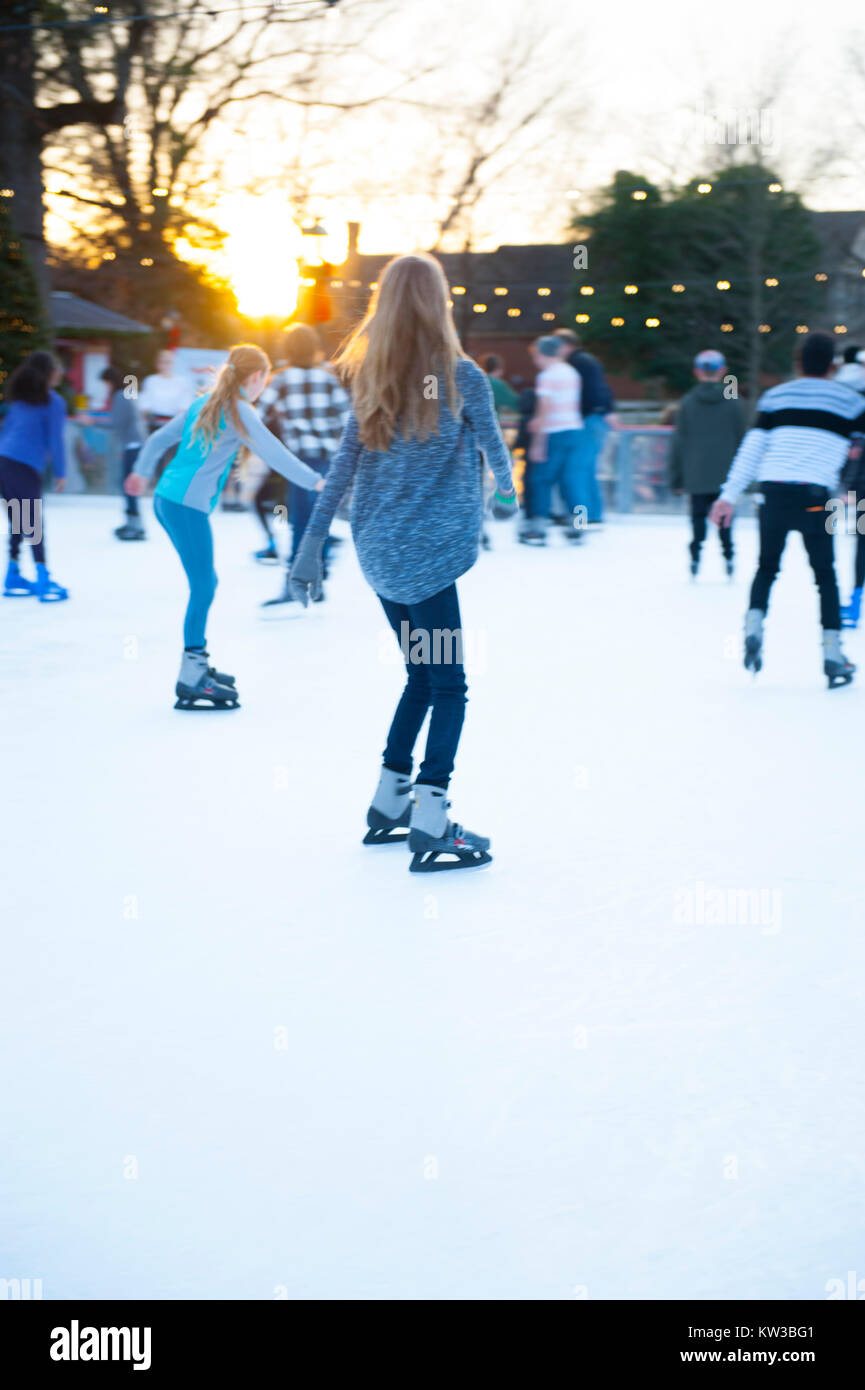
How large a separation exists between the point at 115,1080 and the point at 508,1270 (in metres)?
0.91

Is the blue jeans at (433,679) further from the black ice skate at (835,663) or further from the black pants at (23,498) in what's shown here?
the black pants at (23,498)

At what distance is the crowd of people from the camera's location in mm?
3941

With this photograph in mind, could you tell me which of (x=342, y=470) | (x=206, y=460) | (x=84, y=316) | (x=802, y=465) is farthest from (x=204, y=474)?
(x=84, y=316)

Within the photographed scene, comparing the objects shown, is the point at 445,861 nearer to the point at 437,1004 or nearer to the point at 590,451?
the point at 437,1004

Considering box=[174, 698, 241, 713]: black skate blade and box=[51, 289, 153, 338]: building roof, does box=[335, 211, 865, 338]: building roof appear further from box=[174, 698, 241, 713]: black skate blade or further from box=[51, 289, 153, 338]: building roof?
box=[174, 698, 241, 713]: black skate blade

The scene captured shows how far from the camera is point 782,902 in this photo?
12.5 feet

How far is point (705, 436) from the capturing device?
1077 centimetres

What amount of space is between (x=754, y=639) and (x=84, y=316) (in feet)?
77.4

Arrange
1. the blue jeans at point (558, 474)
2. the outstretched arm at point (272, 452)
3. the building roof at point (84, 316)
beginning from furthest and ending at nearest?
the building roof at point (84, 316) < the blue jeans at point (558, 474) < the outstretched arm at point (272, 452)

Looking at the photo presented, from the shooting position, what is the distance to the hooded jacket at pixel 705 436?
10.7m

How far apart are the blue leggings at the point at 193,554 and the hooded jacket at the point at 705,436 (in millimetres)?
5137

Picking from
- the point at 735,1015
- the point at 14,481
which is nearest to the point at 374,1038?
the point at 735,1015

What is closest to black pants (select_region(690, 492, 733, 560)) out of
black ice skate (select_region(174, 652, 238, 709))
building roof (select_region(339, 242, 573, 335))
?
black ice skate (select_region(174, 652, 238, 709))

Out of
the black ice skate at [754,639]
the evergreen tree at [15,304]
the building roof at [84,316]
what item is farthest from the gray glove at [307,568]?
the building roof at [84,316]
